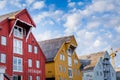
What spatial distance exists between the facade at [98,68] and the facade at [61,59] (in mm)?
3121

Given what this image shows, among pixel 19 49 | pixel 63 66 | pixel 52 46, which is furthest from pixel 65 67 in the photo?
pixel 19 49

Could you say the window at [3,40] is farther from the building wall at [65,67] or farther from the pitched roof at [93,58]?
the pitched roof at [93,58]

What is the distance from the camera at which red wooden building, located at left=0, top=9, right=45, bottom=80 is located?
50.5m

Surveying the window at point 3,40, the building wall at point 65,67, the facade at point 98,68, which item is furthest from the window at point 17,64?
the facade at point 98,68

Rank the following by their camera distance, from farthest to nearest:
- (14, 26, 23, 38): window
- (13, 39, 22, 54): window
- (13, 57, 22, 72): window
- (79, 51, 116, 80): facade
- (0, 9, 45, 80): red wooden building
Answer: (79, 51, 116, 80): facade → (14, 26, 23, 38): window → (13, 39, 22, 54): window → (13, 57, 22, 72): window → (0, 9, 45, 80): red wooden building

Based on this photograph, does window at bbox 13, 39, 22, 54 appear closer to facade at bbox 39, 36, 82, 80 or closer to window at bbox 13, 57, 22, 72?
window at bbox 13, 57, 22, 72

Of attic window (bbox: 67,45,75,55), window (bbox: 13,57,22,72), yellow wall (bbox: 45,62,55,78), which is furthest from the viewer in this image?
attic window (bbox: 67,45,75,55)

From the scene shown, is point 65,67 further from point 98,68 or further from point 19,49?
point 19,49

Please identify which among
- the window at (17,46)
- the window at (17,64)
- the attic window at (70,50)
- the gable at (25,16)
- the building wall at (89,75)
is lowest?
the building wall at (89,75)

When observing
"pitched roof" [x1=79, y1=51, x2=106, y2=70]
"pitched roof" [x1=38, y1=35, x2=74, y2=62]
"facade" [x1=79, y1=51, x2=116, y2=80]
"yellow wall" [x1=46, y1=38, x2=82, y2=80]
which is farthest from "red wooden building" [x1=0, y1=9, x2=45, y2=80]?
"pitched roof" [x1=79, y1=51, x2=106, y2=70]

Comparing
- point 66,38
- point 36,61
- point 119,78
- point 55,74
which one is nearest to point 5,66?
point 36,61

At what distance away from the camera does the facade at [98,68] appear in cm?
8225

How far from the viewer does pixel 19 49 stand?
54656mm

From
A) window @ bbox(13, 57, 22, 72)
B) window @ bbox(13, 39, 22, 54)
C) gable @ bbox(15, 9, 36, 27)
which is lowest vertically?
window @ bbox(13, 57, 22, 72)
